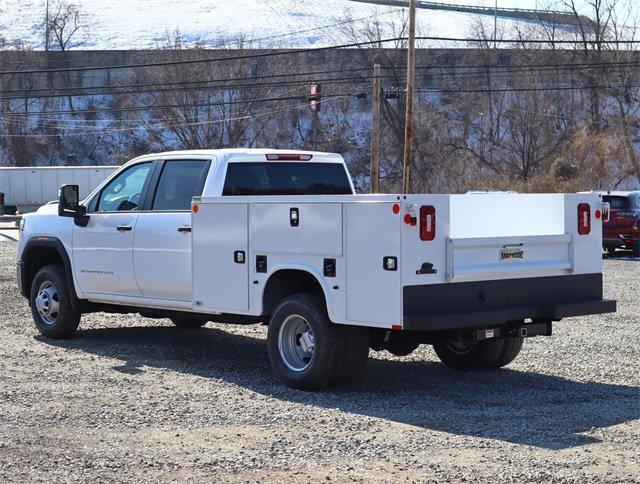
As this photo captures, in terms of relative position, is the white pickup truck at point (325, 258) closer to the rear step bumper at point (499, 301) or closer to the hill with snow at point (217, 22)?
the rear step bumper at point (499, 301)

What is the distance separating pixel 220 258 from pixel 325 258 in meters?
1.34

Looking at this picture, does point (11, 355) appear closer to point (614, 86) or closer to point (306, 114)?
point (614, 86)

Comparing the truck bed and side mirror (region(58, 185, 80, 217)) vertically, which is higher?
side mirror (region(58, 185, 80, 217))

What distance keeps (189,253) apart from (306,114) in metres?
73.8

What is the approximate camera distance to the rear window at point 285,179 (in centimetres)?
1116

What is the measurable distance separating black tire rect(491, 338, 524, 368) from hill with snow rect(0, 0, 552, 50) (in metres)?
80.1

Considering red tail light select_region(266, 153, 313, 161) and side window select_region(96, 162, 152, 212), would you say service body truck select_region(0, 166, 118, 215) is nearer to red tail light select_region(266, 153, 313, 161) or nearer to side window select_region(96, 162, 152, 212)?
side window select_region(96, 162, 152, 212)

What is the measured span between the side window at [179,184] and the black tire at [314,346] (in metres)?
1.87

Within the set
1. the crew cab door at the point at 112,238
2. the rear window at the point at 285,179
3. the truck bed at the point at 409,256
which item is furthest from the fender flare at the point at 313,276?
the crew cab door at the point at 112,238

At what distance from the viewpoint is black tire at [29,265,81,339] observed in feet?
41.3

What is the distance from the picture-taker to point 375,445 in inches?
300

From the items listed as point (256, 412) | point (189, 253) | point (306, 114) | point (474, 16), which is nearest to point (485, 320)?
point (256, 412)

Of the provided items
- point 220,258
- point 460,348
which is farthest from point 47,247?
point 460,348

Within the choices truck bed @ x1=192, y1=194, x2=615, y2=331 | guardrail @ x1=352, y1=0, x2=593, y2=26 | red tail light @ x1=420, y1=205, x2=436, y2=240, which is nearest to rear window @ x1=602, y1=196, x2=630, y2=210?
truck bed @ x1=192, y1=194, x2=615, y2=331
